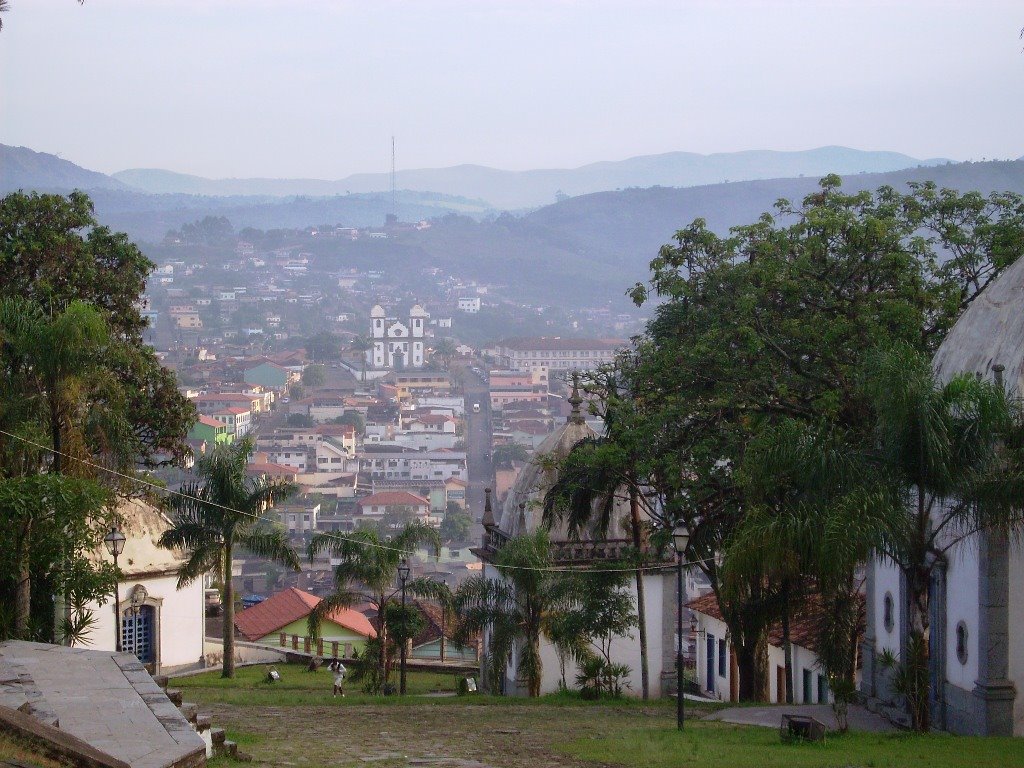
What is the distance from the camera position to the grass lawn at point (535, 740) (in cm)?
1133

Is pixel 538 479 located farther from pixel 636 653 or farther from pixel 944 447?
pixel 944 447

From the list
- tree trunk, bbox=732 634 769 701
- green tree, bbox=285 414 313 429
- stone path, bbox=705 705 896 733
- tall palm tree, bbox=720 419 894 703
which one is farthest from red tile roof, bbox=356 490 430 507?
tall palm tree, bbox=720 419 894 703

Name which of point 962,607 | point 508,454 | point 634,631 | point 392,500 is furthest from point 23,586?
point 508,454

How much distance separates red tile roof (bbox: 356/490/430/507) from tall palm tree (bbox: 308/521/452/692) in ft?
252

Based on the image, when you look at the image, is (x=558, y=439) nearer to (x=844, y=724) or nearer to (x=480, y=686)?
(x=480, y=686)

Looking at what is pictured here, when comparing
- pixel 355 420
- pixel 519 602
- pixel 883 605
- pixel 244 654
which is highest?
pixel 883 605

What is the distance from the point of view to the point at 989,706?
1407 centimetres

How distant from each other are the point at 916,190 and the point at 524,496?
829 cm

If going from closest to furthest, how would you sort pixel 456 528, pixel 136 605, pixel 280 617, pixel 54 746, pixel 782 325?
pixel 54 746
pixel 782 325
pixel 136 605
pixel 280 617
pixel 456 528

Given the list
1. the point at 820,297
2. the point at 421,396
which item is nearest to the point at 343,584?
the point at 820,297

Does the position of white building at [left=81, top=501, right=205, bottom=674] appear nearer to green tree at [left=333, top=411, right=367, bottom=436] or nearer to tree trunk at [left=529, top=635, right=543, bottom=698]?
tree trunk at [left=529, top=635, right=543, bottom=698]

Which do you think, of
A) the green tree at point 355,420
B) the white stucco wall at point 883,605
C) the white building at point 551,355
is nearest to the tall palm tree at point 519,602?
the white stucco wall at point 883,605

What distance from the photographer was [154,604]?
25297 mm

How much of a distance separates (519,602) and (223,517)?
5.37m
